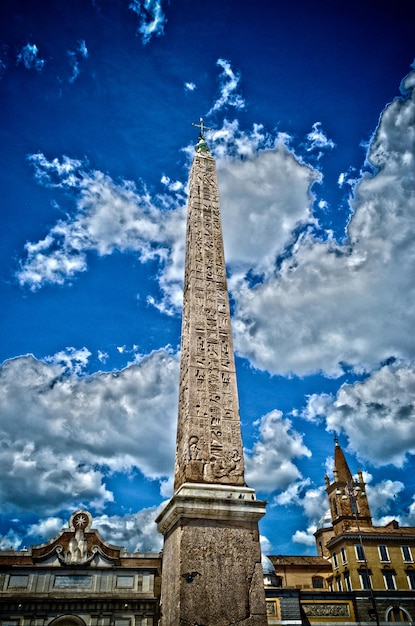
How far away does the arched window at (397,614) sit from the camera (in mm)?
28578

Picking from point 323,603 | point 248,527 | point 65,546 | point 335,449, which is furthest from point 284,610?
point 335,449

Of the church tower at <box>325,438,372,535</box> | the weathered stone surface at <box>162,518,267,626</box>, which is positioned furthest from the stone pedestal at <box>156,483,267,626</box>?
the church tower at <box>325,438,372,535</box>

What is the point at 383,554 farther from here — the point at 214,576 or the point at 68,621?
the point at 214,576

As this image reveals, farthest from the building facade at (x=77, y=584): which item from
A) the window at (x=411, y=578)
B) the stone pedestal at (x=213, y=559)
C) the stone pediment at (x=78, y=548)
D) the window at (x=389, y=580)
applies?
the stone pedestal at (x=213, y=559)

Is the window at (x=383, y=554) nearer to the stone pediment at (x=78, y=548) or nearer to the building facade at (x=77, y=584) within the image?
the building facade at (x=77, y=584)

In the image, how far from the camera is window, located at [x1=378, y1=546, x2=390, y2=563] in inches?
A: 1293

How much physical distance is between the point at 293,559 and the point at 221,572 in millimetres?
40840

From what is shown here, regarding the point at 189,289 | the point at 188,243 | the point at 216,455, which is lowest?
the point at 216,455

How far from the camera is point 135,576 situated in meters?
25.7

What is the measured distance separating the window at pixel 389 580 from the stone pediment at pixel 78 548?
58.0 ft

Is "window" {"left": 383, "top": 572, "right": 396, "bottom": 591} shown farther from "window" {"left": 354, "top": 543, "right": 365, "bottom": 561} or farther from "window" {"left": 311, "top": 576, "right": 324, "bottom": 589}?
"window" {"left": 311, "top": 576, "right": 324, "bottom": 589}

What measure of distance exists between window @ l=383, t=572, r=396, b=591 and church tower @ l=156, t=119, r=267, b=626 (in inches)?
1248

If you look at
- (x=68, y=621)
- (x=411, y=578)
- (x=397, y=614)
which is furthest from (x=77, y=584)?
(x=411, y=578)

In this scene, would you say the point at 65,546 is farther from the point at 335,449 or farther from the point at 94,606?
the point at 335,449
